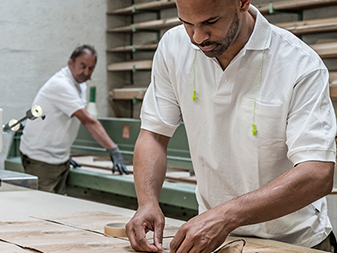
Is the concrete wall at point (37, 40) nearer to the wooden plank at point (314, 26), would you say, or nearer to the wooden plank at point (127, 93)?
the wooden plank at point (127, 93)

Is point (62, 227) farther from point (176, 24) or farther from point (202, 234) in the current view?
point (176, 24)

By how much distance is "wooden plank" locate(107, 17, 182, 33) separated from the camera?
5.07 m

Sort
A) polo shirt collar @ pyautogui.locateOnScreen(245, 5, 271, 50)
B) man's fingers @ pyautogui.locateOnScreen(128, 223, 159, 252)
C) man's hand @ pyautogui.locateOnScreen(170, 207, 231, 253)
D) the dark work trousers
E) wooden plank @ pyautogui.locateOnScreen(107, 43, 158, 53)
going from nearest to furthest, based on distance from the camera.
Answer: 1. man's hand @ pyautogui.locateOnScreen(170, 207, 231, 253)
2. man's fingers @ pyautogui.locateOnScreen(128, 223, 159, 252)
3. polo shirt collar @ pyautogui.locateOnScreen(245, 5, 271, 50)
4. the dark work trousers
5. wooden plank @ pyautogui.locateOnScreen(107, 43, 158, 53)

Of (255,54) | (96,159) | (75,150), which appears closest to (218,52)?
(255,54)

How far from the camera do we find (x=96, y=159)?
485cm

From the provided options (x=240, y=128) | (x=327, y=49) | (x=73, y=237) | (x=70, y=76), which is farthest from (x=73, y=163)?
(x=240, y=128)

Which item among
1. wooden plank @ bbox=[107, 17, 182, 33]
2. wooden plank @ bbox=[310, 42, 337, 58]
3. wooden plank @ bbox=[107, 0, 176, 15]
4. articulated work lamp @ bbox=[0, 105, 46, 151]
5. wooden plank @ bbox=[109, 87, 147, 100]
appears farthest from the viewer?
wooden plank @ bbox=[109, 87, 147, 100]

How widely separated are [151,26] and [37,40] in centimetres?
125

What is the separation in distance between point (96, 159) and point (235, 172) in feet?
11.1

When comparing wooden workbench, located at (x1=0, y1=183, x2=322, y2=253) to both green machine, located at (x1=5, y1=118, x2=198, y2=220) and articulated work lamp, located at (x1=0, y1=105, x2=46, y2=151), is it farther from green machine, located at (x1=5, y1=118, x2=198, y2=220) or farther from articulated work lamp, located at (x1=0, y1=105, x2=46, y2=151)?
green machine, located at (x1=5, y1=118, x2=198, y2=220)

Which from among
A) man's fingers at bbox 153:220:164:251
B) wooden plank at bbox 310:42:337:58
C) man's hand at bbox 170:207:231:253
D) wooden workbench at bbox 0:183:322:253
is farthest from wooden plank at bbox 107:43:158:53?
man's hand at bbox 170:207:231:253

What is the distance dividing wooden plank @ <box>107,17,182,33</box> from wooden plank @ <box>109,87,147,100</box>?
666mm

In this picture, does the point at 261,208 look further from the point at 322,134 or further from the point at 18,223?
the point at 18,223

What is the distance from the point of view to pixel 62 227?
5.40 feet
